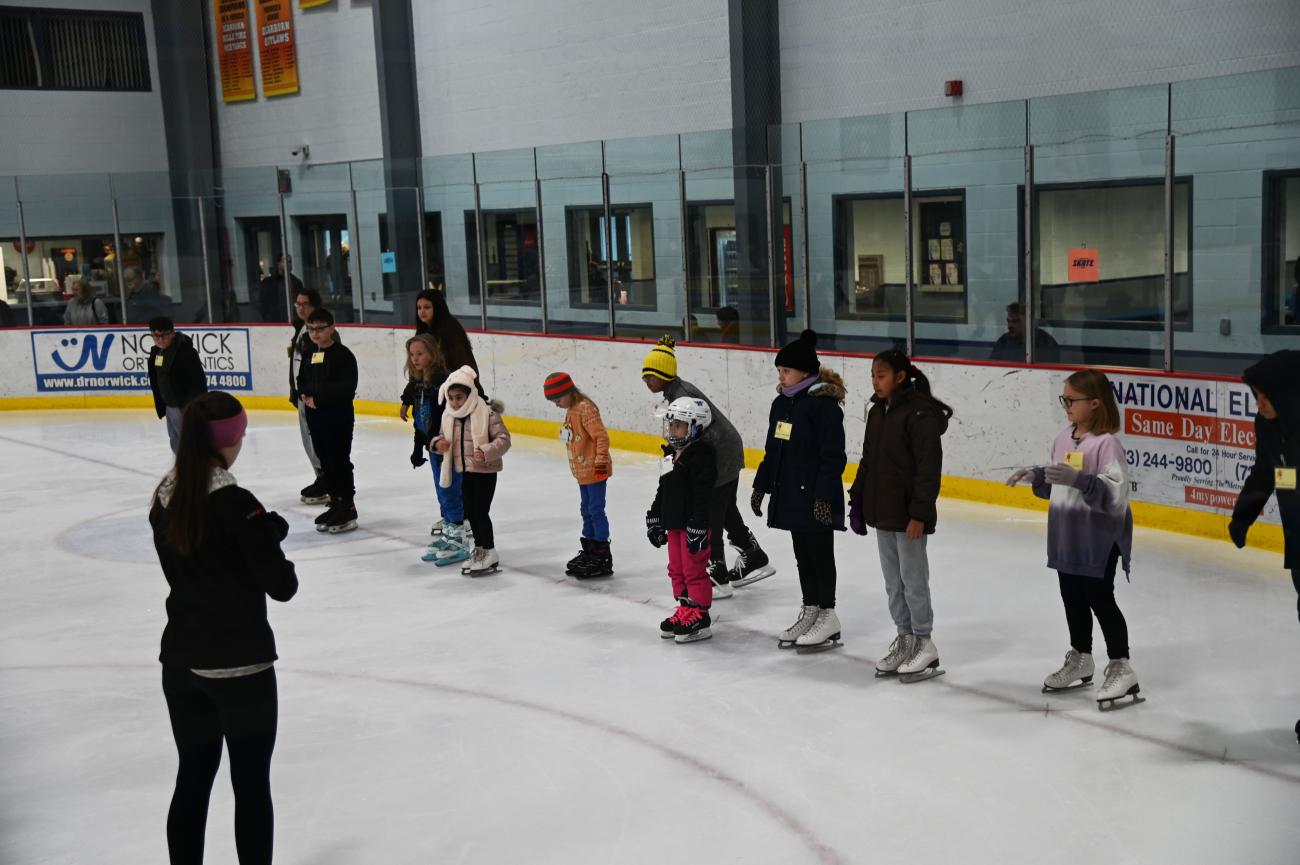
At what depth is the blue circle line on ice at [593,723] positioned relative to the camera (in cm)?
457

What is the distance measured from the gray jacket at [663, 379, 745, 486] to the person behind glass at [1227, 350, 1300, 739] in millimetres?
2490

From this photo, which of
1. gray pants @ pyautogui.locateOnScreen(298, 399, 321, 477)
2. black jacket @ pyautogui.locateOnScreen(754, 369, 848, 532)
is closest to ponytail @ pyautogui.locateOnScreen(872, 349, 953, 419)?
black jacket @ pyautogui.locateOnScreen(754, 369, 848, 532)

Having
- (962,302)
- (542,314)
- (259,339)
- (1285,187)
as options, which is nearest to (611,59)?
(542,314)

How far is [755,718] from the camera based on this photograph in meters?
5.66

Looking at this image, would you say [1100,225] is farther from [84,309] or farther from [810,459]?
[84,309]

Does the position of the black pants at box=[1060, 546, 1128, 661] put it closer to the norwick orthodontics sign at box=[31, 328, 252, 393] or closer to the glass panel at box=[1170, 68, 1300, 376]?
the glass panel at box=[1170, 68, 1300, 376]

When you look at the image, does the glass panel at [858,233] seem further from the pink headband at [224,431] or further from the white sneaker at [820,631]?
the pink headband at [224,431]

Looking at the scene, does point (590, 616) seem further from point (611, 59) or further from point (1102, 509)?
point (611, 59)

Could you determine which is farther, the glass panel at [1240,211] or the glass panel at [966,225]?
the glass panel at [966,225]

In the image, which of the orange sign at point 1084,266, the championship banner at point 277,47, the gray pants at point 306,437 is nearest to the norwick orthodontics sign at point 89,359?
the championship banner at point 277,47

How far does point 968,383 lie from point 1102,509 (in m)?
4.65

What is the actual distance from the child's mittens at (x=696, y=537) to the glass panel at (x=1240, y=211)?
391 cm

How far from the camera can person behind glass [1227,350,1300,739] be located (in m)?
4.90

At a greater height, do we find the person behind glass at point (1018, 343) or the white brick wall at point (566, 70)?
the white brick wall at point (566, 70)
